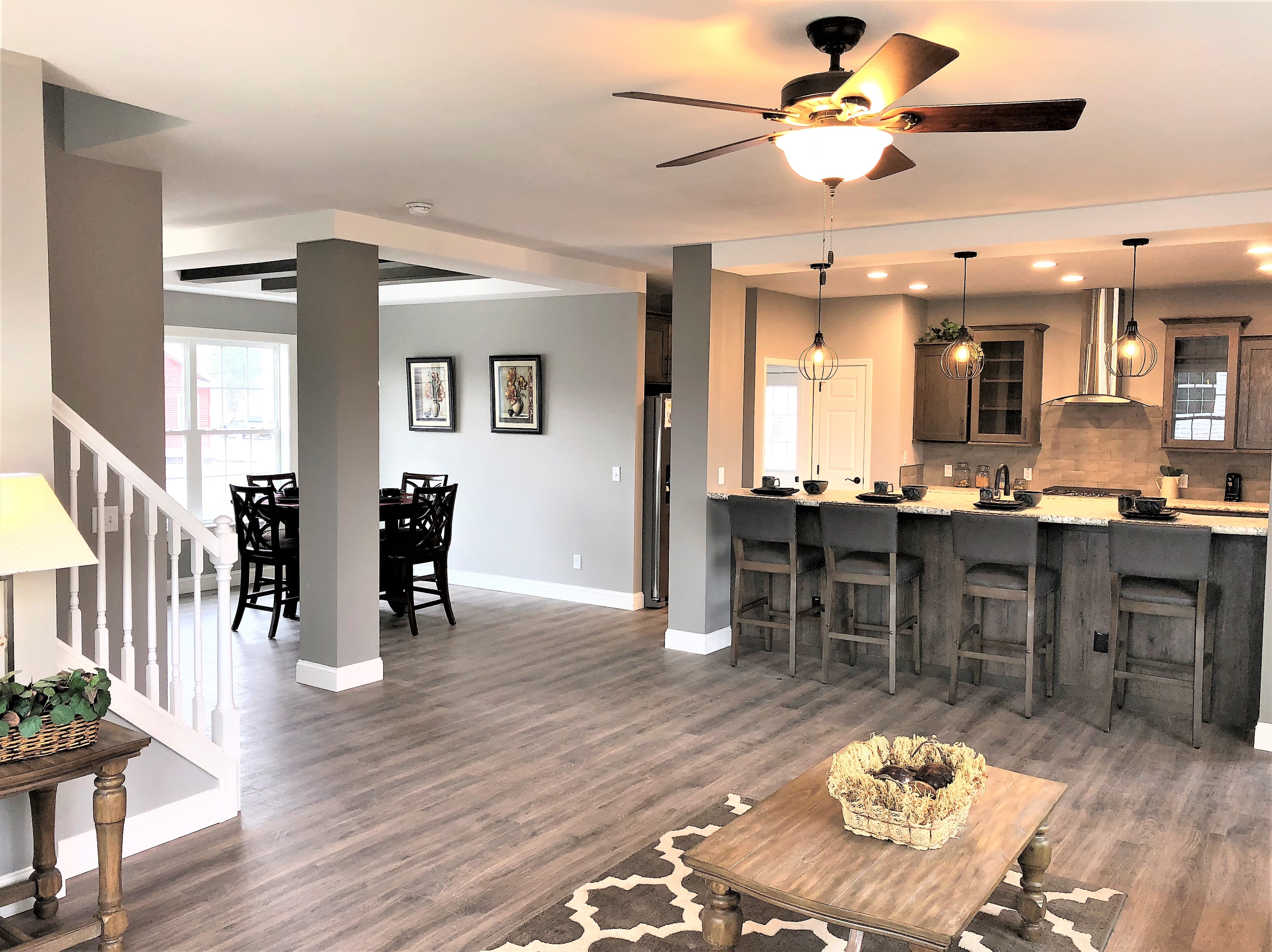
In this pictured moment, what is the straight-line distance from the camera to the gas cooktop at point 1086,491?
7.57m

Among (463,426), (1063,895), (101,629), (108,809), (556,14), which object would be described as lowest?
(1063,895)

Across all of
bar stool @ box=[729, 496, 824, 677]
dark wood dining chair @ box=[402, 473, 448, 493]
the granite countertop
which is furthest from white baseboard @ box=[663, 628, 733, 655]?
dark wood dining chair @ box=[402, 473, 448, 493]

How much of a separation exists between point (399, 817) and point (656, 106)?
2.81m

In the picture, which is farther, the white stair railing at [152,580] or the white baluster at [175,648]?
the white baluster at [175,648]

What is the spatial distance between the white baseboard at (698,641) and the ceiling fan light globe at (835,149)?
4073 millimetres

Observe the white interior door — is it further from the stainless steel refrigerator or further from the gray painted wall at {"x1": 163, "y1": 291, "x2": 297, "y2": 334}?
the gray painted wall at {"x1": 163, "y1": 291, "x2": 297, "y2": 334}

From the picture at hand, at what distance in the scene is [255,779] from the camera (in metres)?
4.02

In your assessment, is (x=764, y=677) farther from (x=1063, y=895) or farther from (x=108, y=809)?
(x=108, y=809)

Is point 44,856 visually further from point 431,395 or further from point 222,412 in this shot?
point 222,412

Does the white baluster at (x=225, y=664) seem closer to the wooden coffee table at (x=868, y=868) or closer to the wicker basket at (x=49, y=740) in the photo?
the wicker basket at (x=49, y=740)

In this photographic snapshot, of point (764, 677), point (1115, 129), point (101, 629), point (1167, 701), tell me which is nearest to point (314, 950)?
point (101, 629)

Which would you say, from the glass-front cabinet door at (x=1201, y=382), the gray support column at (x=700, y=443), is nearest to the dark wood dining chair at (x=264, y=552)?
the gray support column at (x=700, y=443)

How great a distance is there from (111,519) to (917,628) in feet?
14.2

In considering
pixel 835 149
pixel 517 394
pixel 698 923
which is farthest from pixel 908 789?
pixel 517 394
